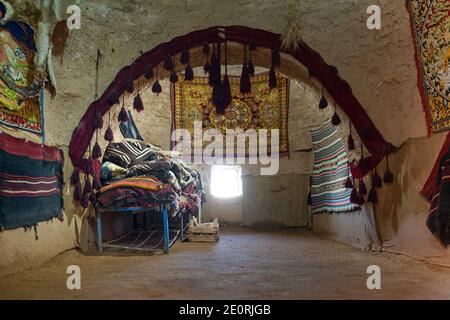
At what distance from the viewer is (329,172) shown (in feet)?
21.8

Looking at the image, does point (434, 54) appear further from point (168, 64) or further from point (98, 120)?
point (98, 120)

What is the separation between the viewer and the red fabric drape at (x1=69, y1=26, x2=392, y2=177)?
13.8 ft

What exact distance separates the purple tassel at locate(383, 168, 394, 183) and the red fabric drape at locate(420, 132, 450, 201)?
0.43m

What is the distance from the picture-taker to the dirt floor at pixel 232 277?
2.64 metres

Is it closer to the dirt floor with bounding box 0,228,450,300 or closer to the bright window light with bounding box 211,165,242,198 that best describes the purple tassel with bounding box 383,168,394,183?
the dirt floor with bounding box 0,228,450,300

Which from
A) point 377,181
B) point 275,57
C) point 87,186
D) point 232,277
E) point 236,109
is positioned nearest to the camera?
point 232,277

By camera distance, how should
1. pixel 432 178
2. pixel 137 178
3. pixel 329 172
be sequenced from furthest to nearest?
pixel 329 172
pixel 137 178
pixel 432 178

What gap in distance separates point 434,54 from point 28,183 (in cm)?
390

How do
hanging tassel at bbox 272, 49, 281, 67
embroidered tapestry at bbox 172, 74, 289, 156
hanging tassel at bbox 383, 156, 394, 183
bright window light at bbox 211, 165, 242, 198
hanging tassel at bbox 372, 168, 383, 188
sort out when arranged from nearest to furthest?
hanging tassel at bbox 383, 156, 394, 183
hanging tassel at bbox 372, 168, 383, 188
hanging tassel at bbox 272, 49, 281, 67
embroidered tapestry at bbox 172, 74, 289, 156
bright window light at bbox 211, 165, 242, 198

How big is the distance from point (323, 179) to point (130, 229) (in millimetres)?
3701

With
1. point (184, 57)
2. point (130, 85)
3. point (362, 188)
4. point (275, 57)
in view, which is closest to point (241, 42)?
point (275, 57)

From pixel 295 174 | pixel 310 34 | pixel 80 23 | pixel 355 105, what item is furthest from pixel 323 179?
pixel 80 23

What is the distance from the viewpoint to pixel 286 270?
3559 millimetres

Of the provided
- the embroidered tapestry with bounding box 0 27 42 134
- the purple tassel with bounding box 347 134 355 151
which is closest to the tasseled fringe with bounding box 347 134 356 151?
the purple tassel with bounding box 347 134 355 151
